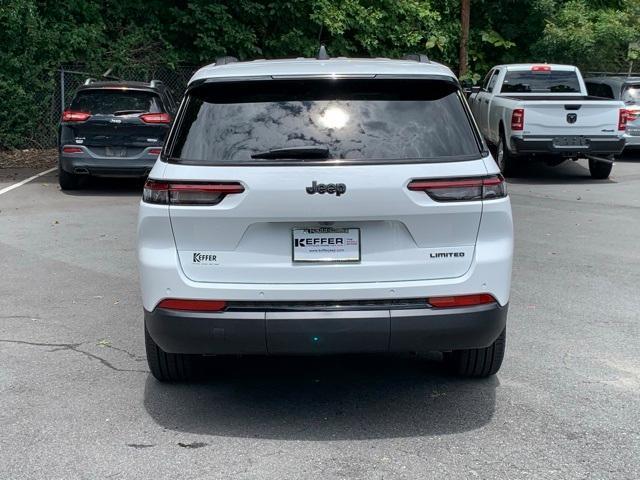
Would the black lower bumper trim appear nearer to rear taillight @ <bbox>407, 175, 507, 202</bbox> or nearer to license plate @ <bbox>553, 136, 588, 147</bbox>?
license plate @ <bbox>553, 136, 588, 147</bbox>

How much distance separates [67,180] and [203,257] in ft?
33.7

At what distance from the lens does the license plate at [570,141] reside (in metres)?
15.1

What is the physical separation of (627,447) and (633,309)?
284 cm

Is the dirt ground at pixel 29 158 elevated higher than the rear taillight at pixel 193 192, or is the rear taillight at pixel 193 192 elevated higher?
the rear taillight at pixel 193 192

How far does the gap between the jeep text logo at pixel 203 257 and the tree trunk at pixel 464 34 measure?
817 inches

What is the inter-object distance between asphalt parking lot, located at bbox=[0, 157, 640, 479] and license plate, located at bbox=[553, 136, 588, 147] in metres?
7.37

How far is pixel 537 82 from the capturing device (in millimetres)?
17531

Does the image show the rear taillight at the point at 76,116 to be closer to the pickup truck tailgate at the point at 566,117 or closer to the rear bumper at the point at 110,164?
the rear bumper at the point at 110,164

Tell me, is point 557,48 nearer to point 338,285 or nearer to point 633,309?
point 633,309

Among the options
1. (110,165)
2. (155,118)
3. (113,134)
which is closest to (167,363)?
(110,165)

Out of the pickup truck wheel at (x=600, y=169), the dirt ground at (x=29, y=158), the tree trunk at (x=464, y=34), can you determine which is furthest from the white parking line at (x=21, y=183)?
the tree trunk at (x=464, y=34)

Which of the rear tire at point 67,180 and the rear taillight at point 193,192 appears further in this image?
the rear tire at point 67,180

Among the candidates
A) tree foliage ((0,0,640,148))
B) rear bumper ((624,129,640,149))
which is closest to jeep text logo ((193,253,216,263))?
rear bumper ((624,129,640,149))

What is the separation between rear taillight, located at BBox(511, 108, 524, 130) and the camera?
15.1m
